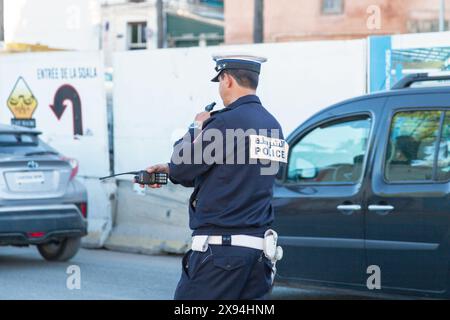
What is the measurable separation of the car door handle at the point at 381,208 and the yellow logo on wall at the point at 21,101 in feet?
24.6

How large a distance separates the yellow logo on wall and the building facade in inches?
639

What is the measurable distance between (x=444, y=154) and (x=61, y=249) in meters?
5.29

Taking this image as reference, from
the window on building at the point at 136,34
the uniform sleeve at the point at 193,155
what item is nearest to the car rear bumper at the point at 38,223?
the uniform sleeve at the point at 193,155

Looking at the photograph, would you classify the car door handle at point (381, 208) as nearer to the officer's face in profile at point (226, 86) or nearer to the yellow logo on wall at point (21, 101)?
the officer's face in profile at point (226, 86)

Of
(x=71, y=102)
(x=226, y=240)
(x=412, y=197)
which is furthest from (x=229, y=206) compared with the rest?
(x=71, y=102)

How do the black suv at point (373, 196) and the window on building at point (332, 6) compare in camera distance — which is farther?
the window on building at point (332, 6)

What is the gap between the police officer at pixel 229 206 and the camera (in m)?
4.58

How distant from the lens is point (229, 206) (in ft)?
15.1

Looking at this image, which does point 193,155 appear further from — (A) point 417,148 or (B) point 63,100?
(B) point 63,100

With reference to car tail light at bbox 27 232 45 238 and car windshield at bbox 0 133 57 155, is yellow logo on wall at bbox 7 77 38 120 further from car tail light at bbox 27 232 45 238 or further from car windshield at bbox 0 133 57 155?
car tail light at bbox 27 232 45 238

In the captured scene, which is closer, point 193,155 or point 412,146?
point 193,155
